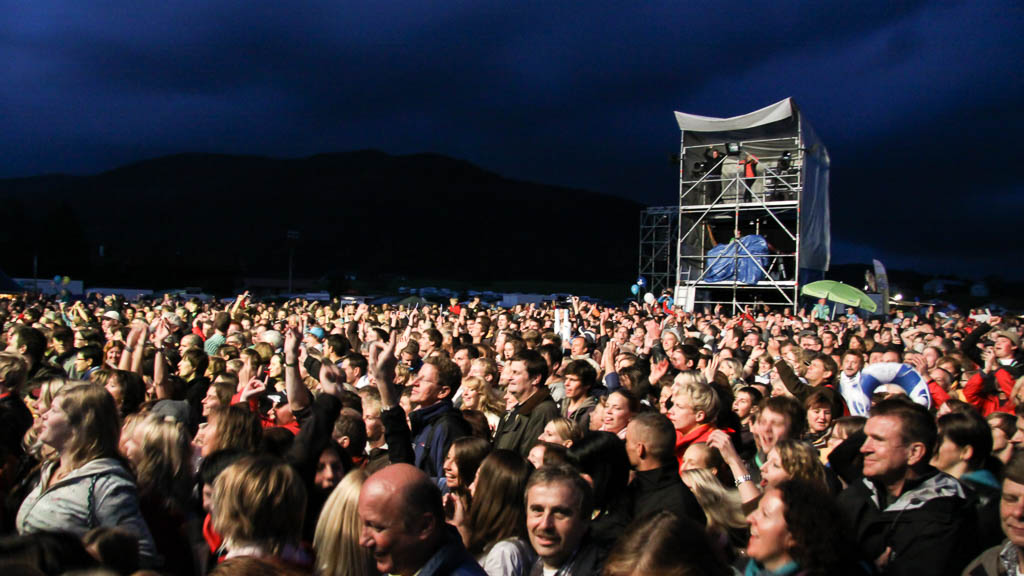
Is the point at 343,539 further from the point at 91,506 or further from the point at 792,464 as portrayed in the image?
the point at 792,464

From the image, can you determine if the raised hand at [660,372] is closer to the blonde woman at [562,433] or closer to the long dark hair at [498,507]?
the blonde woman at [562,433]

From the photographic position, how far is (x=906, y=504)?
2980 mm

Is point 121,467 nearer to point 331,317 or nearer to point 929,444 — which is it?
point 929,444

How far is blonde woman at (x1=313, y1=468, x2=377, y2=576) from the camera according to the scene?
260cm

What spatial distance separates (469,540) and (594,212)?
197 m

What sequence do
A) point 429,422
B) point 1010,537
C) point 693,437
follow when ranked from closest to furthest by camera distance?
point 1010,537 < point 693,437 < point 429,422

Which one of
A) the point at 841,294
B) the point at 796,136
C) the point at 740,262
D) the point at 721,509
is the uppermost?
the point at 796,136

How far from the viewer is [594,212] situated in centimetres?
19762

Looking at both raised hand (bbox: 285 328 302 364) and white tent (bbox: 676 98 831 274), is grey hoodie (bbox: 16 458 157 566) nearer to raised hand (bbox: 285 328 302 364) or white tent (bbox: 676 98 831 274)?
raised hand (bbox: 285 328 302 364)

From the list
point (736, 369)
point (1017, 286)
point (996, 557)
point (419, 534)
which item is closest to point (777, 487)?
point (996, 557)

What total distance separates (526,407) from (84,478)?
110 inches

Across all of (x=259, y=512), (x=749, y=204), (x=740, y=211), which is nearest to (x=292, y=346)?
(x=259, y=512)

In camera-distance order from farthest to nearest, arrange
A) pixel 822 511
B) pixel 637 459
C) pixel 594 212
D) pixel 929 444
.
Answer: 1. pixel 594 212
2. pixel 637 459
3. pixel 929 444
4. pixel 822 511

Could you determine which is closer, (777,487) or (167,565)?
(777,487)
